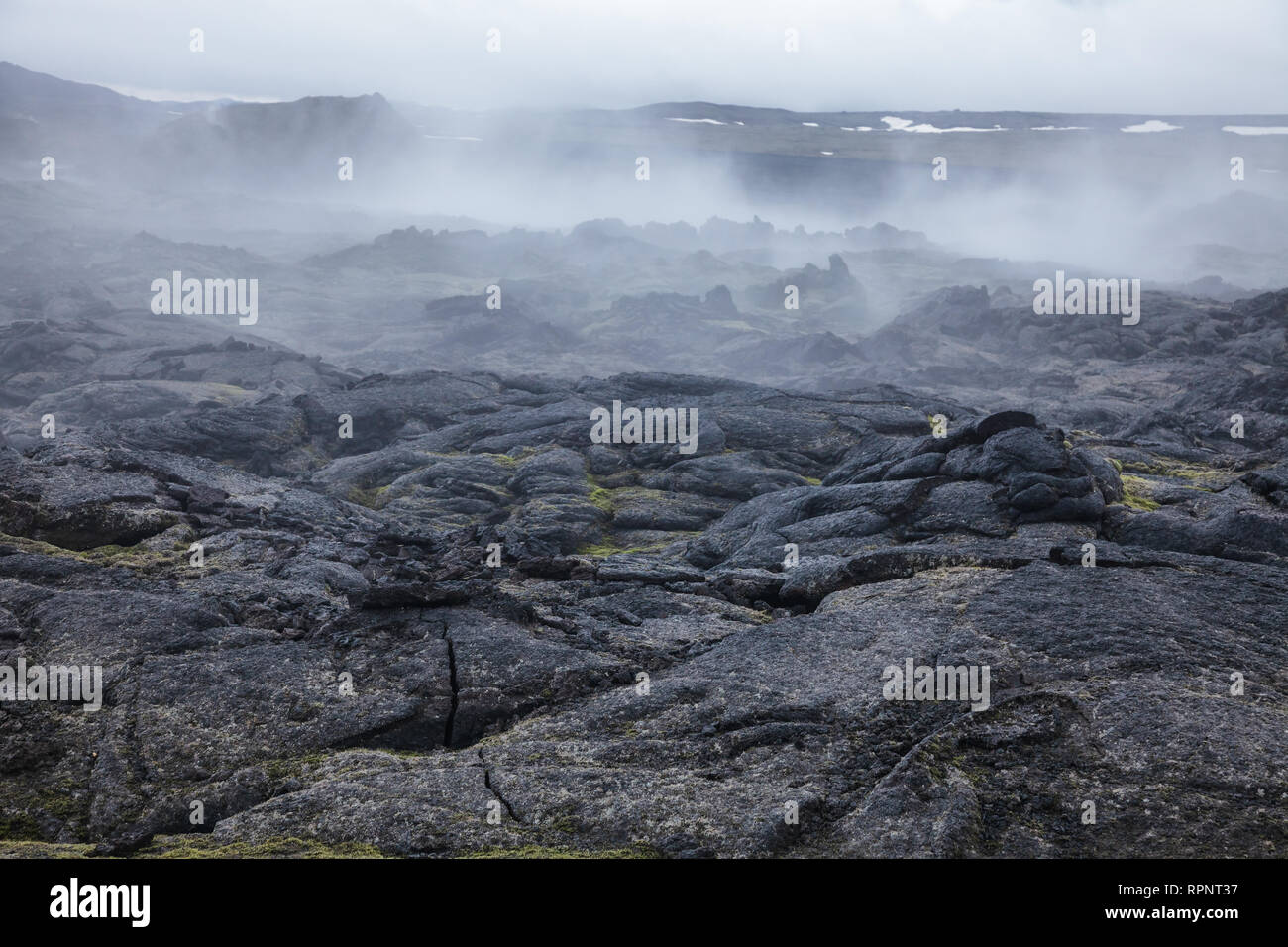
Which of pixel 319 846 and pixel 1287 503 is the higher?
pixel 1287 503

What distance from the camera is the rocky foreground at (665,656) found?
16.1 m

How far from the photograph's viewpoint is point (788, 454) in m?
48.7

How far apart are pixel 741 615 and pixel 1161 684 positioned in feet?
36.8

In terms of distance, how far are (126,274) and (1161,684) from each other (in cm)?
18459

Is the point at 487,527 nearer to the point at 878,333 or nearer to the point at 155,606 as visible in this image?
the point at 155,606

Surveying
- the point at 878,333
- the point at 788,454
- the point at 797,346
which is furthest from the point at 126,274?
the point at 788,454

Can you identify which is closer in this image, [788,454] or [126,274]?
[788,454]

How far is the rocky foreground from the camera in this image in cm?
1609

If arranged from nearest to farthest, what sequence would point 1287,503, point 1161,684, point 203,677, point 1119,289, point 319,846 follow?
point 319,846 < point 1161,684 < point 203,677 < point 1287,503 < point 1119,289

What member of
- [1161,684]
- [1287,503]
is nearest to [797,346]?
[1287,503]

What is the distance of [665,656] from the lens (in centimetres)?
2316

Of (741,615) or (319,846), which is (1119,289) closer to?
(741,615)

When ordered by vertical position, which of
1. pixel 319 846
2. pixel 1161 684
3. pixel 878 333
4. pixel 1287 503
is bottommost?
pixel 319 846

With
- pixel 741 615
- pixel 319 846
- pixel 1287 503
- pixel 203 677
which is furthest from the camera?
pixel 1287 503
